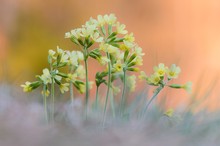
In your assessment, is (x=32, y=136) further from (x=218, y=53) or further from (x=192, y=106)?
(x=218, y=53)

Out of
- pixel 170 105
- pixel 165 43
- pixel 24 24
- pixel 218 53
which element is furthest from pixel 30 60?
pixel 170 105

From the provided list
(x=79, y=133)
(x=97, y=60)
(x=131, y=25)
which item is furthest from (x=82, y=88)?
(x=131, y=25)

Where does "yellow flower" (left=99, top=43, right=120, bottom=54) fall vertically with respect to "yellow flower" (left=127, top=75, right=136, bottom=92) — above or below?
above

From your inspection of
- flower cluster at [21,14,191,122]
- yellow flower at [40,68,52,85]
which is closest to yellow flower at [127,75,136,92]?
flower cluster at [21,14,191,122]

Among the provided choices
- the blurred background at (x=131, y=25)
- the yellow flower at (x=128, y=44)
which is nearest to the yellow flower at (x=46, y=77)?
the yellow flower at (x=128, y=44)

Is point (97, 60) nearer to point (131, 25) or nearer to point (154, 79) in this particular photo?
point (154, 79)

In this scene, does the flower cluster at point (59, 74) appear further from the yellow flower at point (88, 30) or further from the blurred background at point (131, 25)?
the blurred background at point (131, 25)

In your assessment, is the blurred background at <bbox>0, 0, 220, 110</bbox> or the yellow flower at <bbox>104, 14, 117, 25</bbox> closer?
the yellow flower at <bbox>104, 14, 117, 25</bbox>

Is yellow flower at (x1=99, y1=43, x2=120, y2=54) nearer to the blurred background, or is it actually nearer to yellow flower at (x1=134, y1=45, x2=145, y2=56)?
yellow flower at (x1=134, y1=45, x2=145, y2=56)

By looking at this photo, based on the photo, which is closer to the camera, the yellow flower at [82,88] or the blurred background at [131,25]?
the yellow flower at [82,88]
